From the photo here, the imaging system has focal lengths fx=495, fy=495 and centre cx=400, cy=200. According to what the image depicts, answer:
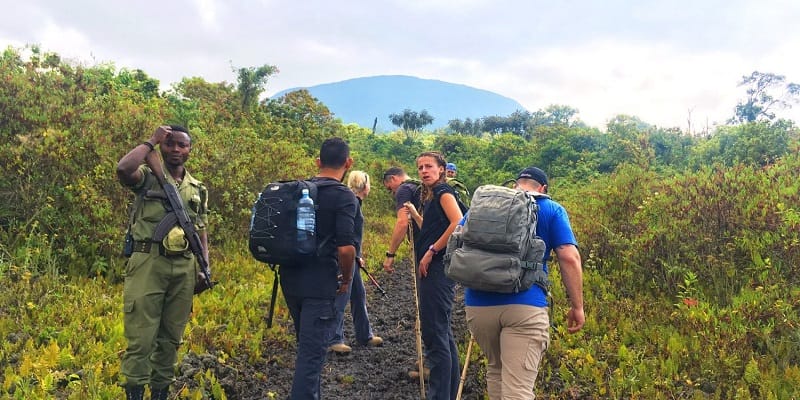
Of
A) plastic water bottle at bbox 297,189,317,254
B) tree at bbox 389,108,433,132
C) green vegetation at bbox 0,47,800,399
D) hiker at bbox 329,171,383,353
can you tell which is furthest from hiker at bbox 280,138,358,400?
tree at bbox 389,108,433,132

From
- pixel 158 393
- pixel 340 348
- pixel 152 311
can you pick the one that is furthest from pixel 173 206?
pixel 340 348

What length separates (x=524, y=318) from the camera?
3.04 meters

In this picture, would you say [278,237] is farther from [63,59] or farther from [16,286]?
[63,59]

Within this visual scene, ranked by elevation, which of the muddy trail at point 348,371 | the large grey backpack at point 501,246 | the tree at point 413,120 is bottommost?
the muddy trail at point 348,371

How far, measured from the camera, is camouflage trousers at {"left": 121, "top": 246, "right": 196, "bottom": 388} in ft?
11.7

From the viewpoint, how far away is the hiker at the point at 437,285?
408cm

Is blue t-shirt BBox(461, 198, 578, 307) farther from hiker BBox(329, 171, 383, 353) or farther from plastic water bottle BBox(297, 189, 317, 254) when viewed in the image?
hiker BBox(329, 171, 383, 353)

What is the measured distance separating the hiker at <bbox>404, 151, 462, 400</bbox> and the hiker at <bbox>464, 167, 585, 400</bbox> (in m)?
0.80

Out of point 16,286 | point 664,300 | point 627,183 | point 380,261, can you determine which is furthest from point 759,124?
point 16,286

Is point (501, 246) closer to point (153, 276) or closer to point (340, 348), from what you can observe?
point (153, 276)

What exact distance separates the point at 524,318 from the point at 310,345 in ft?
5.02

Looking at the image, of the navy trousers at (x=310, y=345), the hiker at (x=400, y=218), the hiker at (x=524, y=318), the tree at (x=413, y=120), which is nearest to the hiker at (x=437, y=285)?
the hiker at (x=400, y=218)

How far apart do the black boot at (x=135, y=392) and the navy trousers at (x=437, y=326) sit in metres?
2.19

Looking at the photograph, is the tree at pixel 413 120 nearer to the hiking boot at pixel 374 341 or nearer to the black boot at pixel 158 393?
the hiking boot at pixel 374 341
